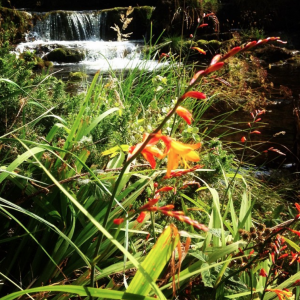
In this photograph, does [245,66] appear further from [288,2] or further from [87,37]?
[288,2]

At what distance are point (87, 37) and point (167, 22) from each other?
2.90 m

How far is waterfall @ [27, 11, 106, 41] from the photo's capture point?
39.8ft

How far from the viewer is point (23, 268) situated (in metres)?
1.33

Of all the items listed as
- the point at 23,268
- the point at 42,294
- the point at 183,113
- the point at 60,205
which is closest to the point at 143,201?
the point at 60,205

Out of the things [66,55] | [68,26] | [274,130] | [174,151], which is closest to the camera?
[174,151]

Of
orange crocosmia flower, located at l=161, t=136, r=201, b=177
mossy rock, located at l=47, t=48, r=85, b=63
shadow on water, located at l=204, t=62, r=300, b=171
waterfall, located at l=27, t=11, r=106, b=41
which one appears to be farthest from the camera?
waterfall, located at l=27, t=11, r=106, b=41

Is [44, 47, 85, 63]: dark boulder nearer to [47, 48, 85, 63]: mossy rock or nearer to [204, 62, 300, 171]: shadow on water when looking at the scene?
[47, 48, 85, 63]: mossy rock

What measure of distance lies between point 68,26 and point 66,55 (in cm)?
274

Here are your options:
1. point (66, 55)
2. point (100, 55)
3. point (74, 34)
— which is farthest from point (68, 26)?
point (100, 55)

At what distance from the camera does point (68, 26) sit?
40.9 ft

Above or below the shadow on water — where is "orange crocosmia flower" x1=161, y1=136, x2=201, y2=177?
above

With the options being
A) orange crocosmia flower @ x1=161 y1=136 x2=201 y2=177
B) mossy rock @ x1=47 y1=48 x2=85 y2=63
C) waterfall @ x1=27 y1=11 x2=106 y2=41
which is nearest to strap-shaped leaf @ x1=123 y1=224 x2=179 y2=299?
orange crocosmia flower @ x1=161 y1=136 x2=201 y2=177

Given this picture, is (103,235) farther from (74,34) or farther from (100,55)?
(74,34)

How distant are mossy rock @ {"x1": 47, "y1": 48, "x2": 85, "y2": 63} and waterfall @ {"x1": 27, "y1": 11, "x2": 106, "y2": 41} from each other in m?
2.11
